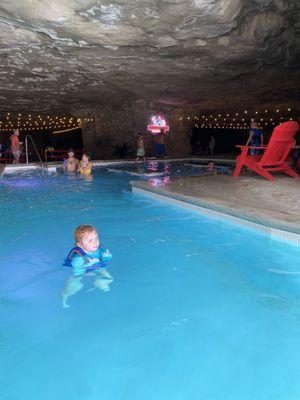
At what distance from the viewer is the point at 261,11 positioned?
27.2 ft

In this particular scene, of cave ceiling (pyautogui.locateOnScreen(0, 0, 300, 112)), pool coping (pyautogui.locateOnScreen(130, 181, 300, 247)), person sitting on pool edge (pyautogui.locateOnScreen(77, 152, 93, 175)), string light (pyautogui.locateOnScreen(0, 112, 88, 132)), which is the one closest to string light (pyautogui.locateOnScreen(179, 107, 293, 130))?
cave ceiling (pyautogui.locateOnScreen(0, 0, 300, 112))

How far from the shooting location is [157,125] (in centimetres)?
1969

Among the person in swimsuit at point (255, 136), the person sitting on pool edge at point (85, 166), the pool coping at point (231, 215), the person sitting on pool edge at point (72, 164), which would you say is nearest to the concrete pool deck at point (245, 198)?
the pool coping at point (231, 215)

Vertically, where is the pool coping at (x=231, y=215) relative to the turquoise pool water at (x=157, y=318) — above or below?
above

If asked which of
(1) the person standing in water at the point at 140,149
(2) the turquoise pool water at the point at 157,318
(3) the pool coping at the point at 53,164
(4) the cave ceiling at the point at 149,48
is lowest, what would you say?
(2) the turquoise pool water at the point at 157,318

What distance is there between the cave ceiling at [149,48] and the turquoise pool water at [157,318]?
4181mm

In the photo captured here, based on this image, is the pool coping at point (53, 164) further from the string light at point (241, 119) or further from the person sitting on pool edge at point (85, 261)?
the person sitting on pool edge at point (85, 261)

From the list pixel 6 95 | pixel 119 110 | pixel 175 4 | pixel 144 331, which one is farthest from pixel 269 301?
pixel 119 110

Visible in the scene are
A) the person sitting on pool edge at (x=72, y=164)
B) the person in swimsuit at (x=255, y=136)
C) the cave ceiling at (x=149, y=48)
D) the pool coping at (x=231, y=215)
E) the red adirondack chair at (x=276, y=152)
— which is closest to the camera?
the pool coping at (x=231, y=215)

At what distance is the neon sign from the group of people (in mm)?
6743

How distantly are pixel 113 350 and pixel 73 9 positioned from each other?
633 cm

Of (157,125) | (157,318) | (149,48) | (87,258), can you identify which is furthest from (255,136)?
(157,125)

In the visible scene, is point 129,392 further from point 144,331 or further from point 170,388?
point 144,331

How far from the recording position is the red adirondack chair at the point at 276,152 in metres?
8.74
